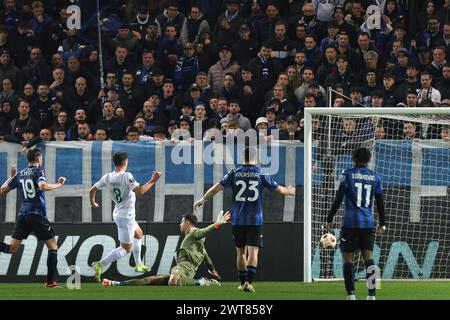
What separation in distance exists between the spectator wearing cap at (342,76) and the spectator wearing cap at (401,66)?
76 centimetres

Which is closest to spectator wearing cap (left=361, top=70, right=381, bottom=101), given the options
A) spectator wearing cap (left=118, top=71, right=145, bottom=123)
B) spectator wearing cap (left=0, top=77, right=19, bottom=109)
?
spectator wearing cap (left=118, top=71, right=145, bottom=123)

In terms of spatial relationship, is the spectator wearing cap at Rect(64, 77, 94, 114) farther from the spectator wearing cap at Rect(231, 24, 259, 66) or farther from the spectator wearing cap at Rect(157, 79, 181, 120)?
the spectator wearing cap at Rect(231, 24, 259, 66)

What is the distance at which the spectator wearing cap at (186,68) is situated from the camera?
23.8 meters

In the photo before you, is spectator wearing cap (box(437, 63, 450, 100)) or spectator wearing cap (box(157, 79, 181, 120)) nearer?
spectator wearing cap (box(437, 63, 450, 100))

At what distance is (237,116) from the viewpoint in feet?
71.6

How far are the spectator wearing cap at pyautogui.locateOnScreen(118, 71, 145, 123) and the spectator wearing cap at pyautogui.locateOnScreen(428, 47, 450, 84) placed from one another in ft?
16.0

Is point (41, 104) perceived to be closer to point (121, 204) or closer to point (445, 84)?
point (121, 204)

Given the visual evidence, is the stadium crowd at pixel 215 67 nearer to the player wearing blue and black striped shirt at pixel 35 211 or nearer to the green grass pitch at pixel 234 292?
the player wearing blue and black striped shirt at pixel 35 211

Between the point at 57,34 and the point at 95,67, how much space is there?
153 centimetres

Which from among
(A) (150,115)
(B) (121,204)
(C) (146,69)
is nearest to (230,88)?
(A) (150,115)

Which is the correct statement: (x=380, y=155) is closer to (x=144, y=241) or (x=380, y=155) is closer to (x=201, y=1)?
(x=144, y=241)

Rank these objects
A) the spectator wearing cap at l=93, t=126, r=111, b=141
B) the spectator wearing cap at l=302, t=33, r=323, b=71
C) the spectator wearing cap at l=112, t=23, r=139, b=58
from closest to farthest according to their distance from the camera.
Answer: the spectator wearing cap at l=93, t=126, r=111, b=141
the spectator wearing cap at l=302, t=33, r=323, b=71
the spectator wearing cap at l=112, t=23, r=139, b=58

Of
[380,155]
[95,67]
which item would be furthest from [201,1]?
[380,155]

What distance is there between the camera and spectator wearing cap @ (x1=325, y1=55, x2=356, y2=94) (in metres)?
22.4
